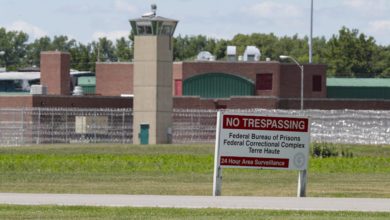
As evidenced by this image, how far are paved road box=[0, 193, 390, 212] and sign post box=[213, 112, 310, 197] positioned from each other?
42.0 inches

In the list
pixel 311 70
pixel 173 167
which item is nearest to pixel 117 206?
pixel 173 167

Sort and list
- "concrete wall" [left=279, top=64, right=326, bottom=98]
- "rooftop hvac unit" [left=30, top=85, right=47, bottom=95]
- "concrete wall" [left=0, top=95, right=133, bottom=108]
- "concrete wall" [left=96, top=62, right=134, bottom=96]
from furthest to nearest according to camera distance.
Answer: "concrete wall" [left=96, top=62, right=134, bottom=96] < "concrete wall" [left=279, top=64, right=326, bottom=98] < "rooftop hvac unit" [left=30, top=85, right=47, bottom=95] < "concrete wall" [left=0, top=95, right=133, bottom=108]

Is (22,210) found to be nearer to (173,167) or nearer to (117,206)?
(117,206)

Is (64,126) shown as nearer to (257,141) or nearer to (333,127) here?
(333,127)

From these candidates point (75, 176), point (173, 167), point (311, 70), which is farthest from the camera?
point (311, 70)

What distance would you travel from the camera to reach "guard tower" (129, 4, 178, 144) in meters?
63.0

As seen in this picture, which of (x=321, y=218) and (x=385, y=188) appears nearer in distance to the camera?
(x=321, y=218)

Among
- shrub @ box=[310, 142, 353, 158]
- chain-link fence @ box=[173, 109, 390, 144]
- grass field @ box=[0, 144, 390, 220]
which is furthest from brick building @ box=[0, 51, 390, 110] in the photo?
grass field @ box=[0, 144, 390, 220]

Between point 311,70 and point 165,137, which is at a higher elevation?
point 311,70

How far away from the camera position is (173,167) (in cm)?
3709

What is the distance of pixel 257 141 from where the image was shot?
68.3ft

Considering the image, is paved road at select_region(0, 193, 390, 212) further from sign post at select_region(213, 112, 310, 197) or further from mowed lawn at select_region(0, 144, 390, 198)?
mowed lawn at select_region(0, 144, 390, 198)

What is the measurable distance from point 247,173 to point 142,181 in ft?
23.9

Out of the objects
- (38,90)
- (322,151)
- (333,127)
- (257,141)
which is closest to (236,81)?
(333,127)
